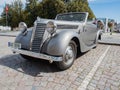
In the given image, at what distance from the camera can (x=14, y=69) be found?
4.38 meters

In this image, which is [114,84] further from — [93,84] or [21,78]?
[21,78]

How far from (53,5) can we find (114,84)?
26.3 metres

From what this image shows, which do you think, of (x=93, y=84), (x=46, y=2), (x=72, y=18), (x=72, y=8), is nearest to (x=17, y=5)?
(x=46, y=2)

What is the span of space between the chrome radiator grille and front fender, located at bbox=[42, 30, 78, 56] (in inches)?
7.2

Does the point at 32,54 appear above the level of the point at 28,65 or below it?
above

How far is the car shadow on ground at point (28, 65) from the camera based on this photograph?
428 cm

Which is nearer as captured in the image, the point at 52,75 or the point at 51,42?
the point at 52,75

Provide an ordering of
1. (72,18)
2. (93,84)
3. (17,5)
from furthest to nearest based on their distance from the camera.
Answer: (17,5)
(72,18)
(93,84)

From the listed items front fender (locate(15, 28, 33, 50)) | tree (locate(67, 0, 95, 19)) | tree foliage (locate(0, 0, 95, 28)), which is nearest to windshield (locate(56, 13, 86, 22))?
front fender (locate(15, 28, 33, 50))

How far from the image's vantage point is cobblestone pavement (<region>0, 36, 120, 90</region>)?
3434mm

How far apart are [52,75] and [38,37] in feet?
3.47

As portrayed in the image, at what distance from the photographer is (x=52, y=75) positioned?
4004 millimetres

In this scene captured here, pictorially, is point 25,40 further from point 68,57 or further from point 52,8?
point 52,8

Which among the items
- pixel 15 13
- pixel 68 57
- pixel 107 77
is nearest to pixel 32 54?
pixel 68 57
